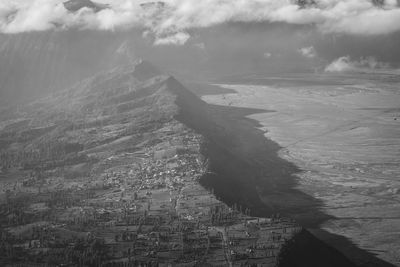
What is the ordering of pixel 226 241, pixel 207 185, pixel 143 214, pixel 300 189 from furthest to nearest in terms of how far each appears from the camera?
pixel 300 189 → pixel 207 185 → pixel 143 214 → pixel 226 241

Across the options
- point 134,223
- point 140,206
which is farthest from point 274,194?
point 134,223

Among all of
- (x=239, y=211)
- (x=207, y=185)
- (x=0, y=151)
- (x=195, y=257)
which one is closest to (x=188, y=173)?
(x=207, y=185)

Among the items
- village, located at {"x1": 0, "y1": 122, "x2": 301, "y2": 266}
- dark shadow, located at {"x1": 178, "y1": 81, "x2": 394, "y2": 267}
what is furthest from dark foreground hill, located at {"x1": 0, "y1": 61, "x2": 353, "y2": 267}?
dark shadow, located at {"x1": 178, "y1": 81, "x2": 394, "y2": 267}

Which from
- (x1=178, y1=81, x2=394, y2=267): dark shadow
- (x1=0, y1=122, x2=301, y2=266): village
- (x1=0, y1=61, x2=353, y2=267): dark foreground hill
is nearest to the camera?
(x1=0, y1=122, x2=301, y2=266): village

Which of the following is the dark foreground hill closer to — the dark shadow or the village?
the village

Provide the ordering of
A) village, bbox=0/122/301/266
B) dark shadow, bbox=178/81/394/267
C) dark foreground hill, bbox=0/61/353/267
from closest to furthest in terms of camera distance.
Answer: village, bbox=0/122/301/266 → dark foreground hill, bbox=0/61/353/267 → dark shadow, bbox=178/81/394/267

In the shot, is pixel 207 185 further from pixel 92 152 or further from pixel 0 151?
pixel 0 151

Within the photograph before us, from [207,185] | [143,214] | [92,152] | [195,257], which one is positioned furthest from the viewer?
[92,152]
